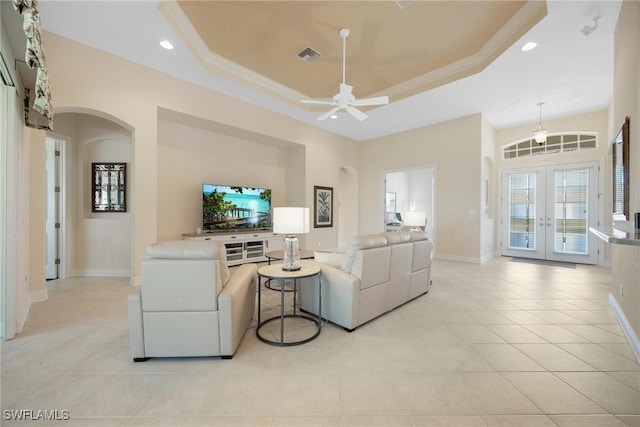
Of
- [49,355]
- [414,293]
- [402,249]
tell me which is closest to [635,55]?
[402,249]

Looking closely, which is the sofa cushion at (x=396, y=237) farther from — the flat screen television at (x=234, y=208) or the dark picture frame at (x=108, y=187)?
the dark picture frame at (x=108, y=187)

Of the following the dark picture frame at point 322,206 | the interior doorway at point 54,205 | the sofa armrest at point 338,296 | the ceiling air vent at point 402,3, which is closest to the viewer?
the sofa armrest at point 338,296

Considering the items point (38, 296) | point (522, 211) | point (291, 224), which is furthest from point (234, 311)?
point (522, 211)

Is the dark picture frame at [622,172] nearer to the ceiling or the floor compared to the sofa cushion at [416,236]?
nearer to the ceiling

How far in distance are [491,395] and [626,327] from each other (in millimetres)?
1960

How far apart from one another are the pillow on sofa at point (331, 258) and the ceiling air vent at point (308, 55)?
292 centimetres

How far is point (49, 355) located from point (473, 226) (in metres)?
6.70

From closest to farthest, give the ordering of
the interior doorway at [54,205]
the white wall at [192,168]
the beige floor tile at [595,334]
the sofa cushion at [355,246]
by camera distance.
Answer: the beige floor tile at [595,334], the sofa cushion at [355,246], the interior doorway at [54,205], the white wall at [192,168]

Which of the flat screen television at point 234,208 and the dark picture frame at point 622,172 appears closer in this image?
the dark picture frame at point 622,172

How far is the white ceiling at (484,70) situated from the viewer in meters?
2.96

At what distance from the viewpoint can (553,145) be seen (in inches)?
242

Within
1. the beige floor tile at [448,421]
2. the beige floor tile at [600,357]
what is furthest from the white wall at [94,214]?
the beige floor tile at [600,357]

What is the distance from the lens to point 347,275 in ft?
8.52

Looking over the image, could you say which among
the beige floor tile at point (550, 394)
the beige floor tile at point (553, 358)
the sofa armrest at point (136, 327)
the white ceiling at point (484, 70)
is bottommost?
the beige floor tile at point (550, 394)
